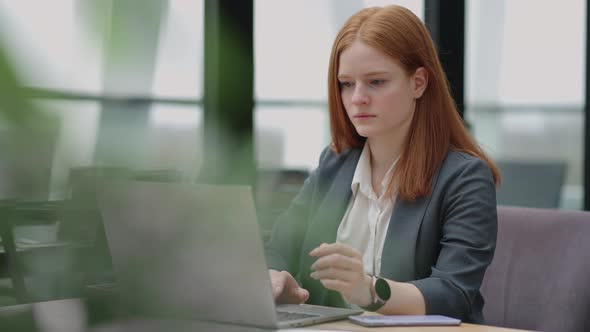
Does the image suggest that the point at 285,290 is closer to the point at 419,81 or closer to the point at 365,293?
the point at 365,293

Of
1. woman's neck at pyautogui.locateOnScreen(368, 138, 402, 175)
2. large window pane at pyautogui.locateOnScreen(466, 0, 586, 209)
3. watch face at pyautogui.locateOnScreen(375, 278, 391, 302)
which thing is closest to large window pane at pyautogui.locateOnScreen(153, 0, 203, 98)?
watch face at pyautogui.locateOnScreen(375, 278, 391, 302)

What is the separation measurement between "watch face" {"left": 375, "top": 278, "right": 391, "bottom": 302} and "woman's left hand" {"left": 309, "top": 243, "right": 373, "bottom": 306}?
0.04 metres

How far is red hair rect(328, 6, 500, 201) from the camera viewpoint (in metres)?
1.28

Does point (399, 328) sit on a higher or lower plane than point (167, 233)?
lower

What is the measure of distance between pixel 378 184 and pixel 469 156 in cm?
18

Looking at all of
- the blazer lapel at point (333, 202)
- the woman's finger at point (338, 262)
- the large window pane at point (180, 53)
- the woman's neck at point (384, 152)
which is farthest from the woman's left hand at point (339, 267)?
the large window pane at point (180, 53)

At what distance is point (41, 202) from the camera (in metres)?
0.22

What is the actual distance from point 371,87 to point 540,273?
0.46m

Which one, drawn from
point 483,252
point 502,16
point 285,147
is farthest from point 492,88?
point 285,147

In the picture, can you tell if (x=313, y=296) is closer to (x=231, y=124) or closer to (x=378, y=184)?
(x=378, y=184)

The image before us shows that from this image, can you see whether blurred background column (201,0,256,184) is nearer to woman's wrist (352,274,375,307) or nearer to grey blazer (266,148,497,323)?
woman's wrist (352,274,375,307)

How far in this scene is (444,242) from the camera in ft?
4.08

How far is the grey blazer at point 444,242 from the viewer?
3.83 ft

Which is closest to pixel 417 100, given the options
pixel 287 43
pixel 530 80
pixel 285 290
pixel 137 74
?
pixel 285 290
